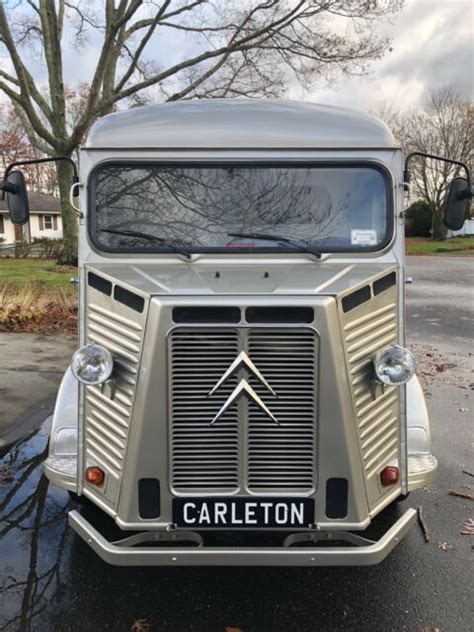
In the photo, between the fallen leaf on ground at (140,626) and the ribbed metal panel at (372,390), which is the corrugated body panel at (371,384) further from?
the fallen leaf on ground at (140,626)

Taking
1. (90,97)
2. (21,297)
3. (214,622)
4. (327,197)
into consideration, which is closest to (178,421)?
(214,622)

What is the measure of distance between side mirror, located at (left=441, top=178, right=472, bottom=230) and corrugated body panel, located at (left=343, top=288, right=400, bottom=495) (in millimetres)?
1032

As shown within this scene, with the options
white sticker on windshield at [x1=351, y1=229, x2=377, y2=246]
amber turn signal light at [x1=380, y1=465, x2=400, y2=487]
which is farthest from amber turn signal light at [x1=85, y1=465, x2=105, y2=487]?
white sticker on windshield at [x1=351, y1=229, x2=377, y2=246]

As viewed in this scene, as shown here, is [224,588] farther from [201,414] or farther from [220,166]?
[220,166]

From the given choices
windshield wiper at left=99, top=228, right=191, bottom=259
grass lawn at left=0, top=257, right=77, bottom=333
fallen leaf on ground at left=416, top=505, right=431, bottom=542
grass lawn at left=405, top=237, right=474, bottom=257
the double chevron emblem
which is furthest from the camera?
grass lawn at left=405, top=237, right=474, bottom=257

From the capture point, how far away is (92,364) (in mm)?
2783

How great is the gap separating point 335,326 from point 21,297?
9693mm

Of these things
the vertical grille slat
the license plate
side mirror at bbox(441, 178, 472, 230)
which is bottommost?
the license plate

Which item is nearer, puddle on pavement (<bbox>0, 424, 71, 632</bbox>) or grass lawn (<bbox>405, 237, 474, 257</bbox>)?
puddle on pavement (<bbox>0, 424, 71, 632</bbox>)

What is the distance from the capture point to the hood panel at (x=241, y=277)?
2.71 m

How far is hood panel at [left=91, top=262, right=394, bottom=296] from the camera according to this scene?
271 cm

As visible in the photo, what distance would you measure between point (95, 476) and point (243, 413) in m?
0.90

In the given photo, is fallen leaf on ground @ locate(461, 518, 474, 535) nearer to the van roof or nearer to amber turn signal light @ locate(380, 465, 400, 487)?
amber turn signal light @ locate(380, 465, 400, 487)

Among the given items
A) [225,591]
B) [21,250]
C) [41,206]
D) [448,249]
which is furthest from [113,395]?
[41,206]
